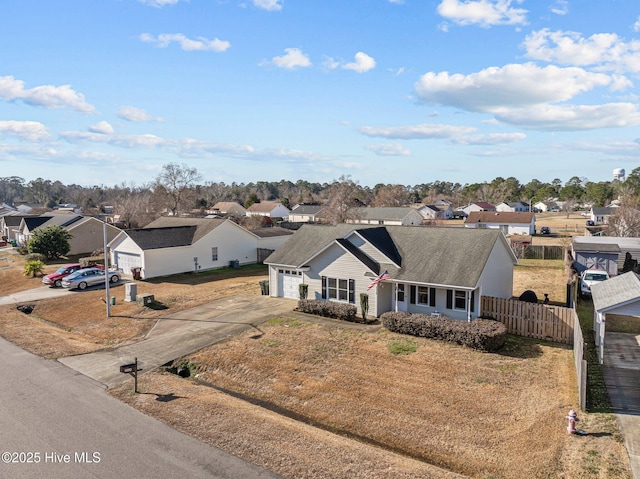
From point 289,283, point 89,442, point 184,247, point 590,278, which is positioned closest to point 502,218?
point 590,278

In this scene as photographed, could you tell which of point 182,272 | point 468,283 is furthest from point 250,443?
point 182,272

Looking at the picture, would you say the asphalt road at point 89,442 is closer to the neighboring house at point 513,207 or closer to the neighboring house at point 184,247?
the neighboring house at point 184,247

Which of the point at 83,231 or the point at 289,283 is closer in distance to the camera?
the point at 289,283

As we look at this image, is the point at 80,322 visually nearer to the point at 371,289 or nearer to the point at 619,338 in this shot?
the point at 371,289

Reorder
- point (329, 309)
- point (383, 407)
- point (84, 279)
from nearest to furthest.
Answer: point (383, 407) < point (329, 309) < point (84, 279)

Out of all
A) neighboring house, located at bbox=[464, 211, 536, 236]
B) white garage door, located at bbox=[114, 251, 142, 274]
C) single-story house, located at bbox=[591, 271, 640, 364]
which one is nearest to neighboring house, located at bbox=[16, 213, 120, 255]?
white garage door, located at bbox=[114, 251, 142, 274]

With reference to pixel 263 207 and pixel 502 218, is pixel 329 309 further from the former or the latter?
pixel 263 207

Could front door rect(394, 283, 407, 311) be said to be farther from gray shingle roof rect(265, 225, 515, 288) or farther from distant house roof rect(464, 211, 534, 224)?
distant house roof rect(464, 211, 534, 224)
